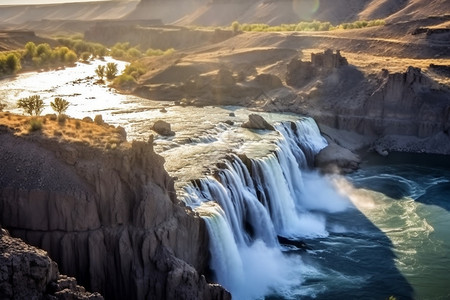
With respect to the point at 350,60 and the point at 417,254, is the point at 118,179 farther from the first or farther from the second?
the point at 350,60

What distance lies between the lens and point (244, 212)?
2747cm

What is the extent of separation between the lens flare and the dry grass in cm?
11656

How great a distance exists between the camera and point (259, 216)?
27.7m

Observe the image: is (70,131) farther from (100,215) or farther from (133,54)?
(133,54)

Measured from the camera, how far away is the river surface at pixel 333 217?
24.6 meters

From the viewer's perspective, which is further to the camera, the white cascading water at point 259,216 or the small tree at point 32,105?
the small tree at point 32,105

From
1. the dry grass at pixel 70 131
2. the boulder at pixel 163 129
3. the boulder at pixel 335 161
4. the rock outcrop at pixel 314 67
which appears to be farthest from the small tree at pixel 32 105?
the rock outcrop at pixel 314 67

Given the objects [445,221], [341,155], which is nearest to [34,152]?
[445,221]

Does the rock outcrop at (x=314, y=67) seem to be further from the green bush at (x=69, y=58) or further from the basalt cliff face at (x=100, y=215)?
the green bush at (x=69, y=58)

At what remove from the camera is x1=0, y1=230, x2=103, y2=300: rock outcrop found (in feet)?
44.0

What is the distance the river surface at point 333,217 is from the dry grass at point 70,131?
225 inches

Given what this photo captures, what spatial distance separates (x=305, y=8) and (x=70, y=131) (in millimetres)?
126500

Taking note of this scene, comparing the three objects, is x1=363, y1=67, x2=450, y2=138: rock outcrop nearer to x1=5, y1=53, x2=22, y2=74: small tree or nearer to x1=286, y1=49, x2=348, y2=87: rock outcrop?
x1=286, y1=49, x2=348, y2=87: rock outcrop

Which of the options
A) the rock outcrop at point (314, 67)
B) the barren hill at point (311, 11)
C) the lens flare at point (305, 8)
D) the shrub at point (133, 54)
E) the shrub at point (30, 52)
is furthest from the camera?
the lens flare at point (305, 8)
